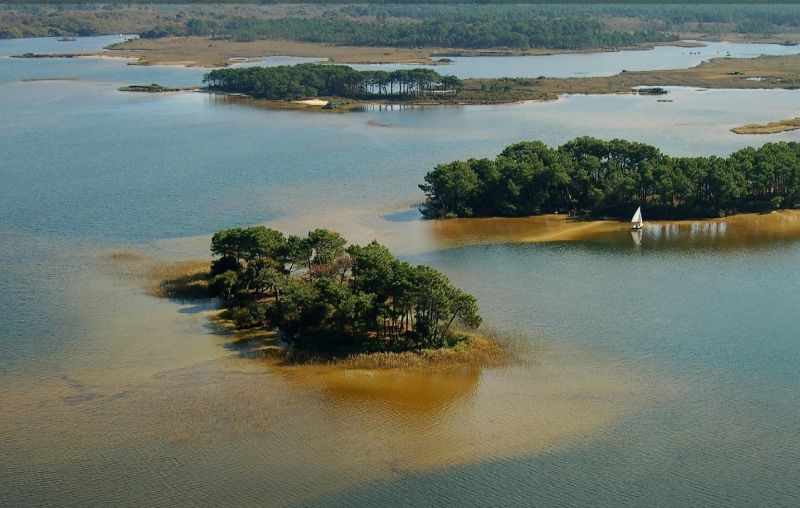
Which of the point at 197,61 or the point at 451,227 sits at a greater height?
the point at 197,61

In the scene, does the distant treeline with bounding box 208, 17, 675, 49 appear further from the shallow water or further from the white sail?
the white sail

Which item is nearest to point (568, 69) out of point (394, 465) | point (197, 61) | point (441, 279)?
point (197, 61)

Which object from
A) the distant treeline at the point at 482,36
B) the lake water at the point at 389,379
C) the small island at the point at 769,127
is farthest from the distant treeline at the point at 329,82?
the distant treeline at the point at 482,36


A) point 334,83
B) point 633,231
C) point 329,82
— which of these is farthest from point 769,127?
point 329,82

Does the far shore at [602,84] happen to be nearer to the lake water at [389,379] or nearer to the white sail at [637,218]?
the lake water at [389,379]

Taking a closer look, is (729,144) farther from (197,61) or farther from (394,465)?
(197,61)

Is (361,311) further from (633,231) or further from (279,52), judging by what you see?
(279,52)
